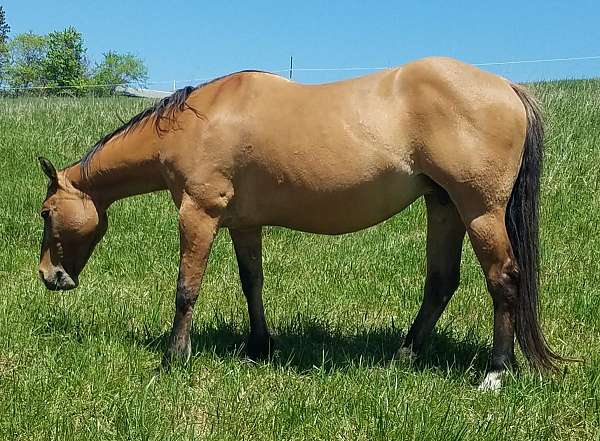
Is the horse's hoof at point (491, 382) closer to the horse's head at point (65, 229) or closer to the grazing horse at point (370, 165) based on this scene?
the grazing horse at point (370, 165)

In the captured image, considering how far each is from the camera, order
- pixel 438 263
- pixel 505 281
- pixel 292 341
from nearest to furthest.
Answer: pixel 505 281
pixel 438 263
pixel 292 341

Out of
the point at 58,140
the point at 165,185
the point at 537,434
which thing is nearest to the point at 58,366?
the point at 165,185

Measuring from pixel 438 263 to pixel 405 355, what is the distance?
0.71 m

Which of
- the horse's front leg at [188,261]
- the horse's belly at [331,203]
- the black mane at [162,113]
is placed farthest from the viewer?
the black mane at [162,113]

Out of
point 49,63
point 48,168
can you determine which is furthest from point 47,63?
point 48,168

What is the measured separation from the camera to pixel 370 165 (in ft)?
12.7

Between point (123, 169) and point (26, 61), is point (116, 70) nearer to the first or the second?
point (26, 61)

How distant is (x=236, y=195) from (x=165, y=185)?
2.34ft

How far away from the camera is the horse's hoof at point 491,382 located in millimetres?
3817

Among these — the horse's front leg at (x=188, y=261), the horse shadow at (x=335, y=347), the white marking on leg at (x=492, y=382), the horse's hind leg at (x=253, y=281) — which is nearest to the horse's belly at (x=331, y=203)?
the horse's front leg at (x=188, y=261)

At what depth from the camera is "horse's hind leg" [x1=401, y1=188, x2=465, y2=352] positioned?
14.4 feet

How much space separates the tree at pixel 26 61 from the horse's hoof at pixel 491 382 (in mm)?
86785

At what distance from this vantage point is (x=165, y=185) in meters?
4.57

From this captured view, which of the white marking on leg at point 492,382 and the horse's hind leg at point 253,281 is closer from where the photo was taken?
the white marking on leg at point 492,382
